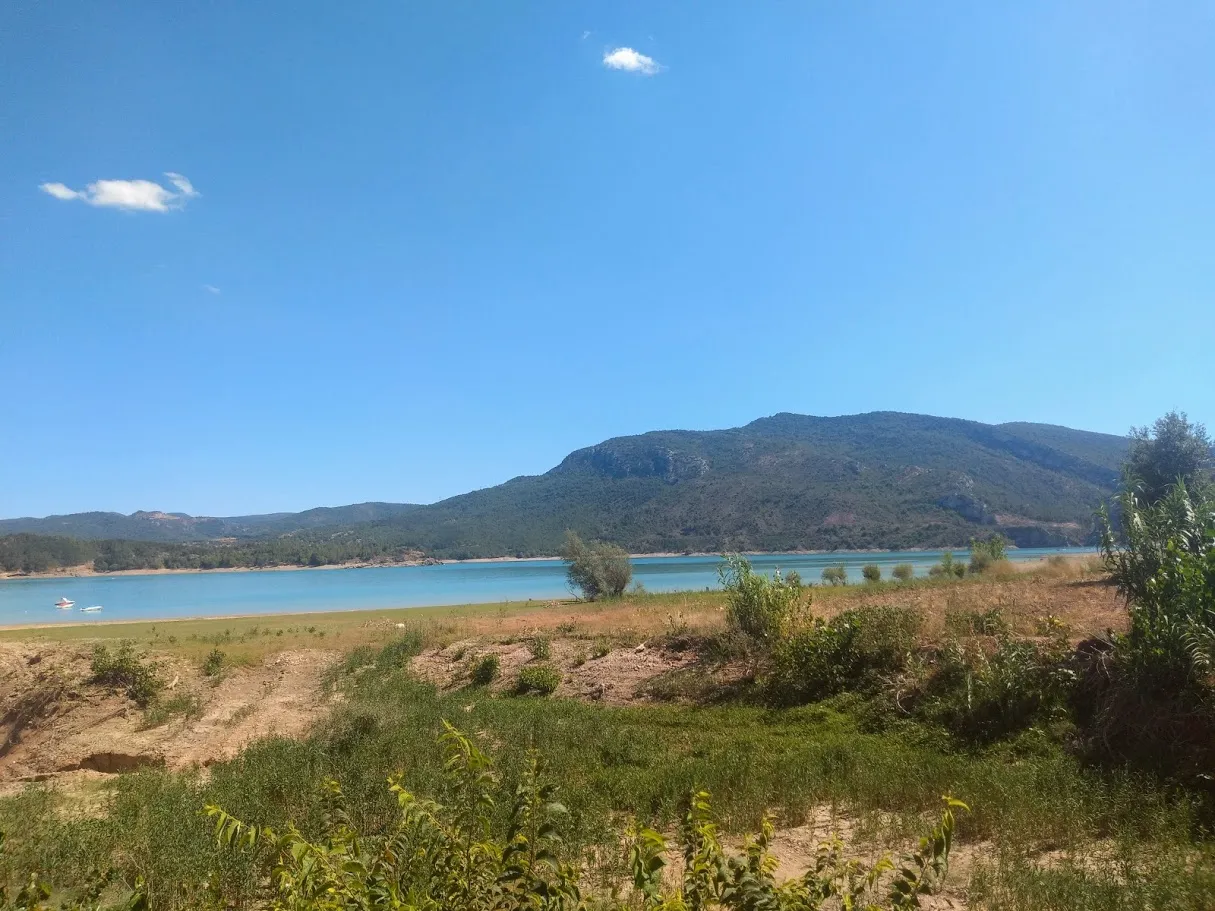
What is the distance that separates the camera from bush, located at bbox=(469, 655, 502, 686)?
19734 millimetres

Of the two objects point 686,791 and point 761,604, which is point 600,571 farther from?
point 686,791

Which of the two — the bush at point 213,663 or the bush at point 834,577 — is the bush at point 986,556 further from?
the bush at point 213,663

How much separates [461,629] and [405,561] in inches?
5425

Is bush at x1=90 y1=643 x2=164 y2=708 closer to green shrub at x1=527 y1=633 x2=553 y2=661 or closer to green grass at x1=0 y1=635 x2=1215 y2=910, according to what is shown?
green grass at x1=0 y1=635 x2=1215 y2=910

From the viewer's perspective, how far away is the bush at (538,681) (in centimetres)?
1817

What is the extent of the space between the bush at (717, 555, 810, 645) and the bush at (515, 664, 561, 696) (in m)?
4.81

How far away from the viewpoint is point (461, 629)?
1109 inches

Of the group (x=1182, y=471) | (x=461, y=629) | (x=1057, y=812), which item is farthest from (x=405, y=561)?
(x=1057, y=812)

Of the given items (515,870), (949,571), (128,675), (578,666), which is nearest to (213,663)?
(128,675)

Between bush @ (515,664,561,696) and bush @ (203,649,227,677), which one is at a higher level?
bush @ (203,649,227,677)

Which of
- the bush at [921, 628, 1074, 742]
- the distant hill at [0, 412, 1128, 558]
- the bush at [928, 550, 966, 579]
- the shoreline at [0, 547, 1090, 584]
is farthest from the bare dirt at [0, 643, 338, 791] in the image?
the distant hill at [0, 412, 1128, 558]

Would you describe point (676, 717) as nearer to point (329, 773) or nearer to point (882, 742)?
point (882, 742)

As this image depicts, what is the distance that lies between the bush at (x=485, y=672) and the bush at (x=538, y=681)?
132 cm

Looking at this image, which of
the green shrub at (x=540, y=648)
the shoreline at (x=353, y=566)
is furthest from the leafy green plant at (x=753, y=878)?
the shoreline at (x=353, y=566)
